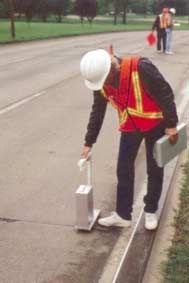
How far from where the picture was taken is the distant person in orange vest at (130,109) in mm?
4828

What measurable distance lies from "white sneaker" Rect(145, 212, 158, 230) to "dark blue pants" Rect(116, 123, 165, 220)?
0.12 ft

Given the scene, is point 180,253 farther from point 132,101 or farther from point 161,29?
point 161,29

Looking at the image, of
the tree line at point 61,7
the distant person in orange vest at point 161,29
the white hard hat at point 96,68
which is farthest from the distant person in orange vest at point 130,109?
the tree line at point 61,7

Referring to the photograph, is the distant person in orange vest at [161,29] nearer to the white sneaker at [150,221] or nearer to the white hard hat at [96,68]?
the white sneaker at [150,221]

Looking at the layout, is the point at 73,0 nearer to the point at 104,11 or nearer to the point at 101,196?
the point at 104,11

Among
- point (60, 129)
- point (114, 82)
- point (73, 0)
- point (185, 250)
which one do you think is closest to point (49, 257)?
point (185, 250)

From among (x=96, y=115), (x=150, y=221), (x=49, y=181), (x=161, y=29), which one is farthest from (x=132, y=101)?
(x=161, y=29)

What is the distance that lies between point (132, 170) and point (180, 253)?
2.83 ft

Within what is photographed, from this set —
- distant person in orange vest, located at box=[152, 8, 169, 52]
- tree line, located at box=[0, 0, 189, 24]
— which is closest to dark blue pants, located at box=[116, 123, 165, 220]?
distant person in orange vest, located at box=[152, 8, 169, 52]

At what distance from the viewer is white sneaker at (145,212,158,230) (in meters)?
5.43

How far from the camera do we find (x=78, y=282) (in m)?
4.51

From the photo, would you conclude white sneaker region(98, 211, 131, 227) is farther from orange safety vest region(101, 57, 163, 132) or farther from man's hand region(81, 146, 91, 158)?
orange safety vest region(101, 57, 163, 132)

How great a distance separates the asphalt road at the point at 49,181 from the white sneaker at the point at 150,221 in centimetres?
25

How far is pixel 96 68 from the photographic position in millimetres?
4727
